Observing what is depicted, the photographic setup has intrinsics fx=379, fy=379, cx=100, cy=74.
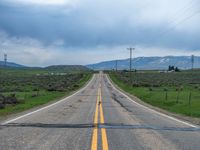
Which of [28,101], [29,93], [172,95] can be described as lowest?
[29,93]

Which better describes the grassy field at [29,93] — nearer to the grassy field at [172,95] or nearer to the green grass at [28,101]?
the green grass at [28,101]

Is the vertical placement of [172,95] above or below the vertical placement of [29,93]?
above

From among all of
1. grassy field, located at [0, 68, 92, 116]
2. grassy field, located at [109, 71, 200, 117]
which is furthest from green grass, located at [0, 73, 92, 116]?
grassy field, located at [109, 71, 200, 117]

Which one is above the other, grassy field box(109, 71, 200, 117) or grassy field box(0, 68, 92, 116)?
grassy field box(109, 71, 200, 117)

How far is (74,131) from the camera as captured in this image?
11.8 meters

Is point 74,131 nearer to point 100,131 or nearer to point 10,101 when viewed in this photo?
point 100,131

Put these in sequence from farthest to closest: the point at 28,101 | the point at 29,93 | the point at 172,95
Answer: the point at 29,93 < the point at 172,95 < the point at 28,101

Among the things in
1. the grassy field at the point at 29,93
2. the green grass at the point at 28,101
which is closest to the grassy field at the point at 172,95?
the green grass at the point at 28,101

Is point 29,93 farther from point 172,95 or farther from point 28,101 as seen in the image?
point 172,95

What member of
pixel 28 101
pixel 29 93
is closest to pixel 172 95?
pixel 28 101

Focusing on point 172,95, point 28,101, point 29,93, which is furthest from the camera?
point 29,93

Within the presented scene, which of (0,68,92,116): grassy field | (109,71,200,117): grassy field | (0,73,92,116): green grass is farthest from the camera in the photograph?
(0,68,92,116): grassy field

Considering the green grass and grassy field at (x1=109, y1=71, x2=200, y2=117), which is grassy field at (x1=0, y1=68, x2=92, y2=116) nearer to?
the green grass

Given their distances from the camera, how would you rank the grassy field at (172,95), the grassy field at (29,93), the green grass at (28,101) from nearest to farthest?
the green grass at (28,101), the grassy field at (172,95), the grassy field at (29,93)
